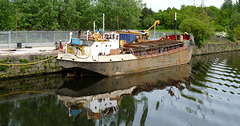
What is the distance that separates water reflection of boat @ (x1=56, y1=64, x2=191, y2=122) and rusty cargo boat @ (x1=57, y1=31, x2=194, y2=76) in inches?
40.5

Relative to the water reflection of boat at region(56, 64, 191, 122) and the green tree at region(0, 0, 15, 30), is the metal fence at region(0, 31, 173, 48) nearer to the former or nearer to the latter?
the green tree at region(0, 0, 15, 30)

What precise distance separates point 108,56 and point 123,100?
6435 millimetres

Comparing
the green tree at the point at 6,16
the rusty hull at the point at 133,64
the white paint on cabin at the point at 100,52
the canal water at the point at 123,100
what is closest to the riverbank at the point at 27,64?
the canal water at the point at 123,100

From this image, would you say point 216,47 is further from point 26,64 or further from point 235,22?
point 26,64

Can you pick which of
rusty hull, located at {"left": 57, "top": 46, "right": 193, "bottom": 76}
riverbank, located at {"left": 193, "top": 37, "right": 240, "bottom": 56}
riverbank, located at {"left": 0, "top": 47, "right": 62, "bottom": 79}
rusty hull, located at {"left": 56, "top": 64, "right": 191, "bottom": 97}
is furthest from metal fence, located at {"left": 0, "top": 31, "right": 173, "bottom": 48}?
riverbank, located at {"left": 193, "top": 37, "right": 240, "bottom": 56}

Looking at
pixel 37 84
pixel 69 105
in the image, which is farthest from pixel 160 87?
pixel 37 84

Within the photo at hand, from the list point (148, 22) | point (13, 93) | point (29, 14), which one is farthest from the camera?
point (148, 22)

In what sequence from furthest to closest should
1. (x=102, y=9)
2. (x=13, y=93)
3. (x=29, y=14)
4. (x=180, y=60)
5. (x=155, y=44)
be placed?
(x=102, y=9) → (x=29, y=14) → (x=180, y=60) → (x=155, y=44) → (x=13, y=93)

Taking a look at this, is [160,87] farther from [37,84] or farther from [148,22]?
[148,22]

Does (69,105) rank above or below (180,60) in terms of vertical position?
below

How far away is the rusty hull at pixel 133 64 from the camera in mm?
23344

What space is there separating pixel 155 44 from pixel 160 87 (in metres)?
9.06

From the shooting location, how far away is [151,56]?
28047 millimetres

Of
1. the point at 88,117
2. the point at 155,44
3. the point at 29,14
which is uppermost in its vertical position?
the point at 29,14
